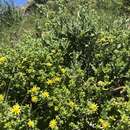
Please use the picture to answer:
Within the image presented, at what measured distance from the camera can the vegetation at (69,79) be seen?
436cm

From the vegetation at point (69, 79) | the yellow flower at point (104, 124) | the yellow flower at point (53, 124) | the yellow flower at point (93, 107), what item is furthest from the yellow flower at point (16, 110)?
the yellow flower at point (104, 124)

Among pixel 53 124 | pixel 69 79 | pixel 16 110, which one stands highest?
pixel 69 79

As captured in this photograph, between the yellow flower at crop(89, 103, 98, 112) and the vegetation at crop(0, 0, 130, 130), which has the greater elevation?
the vegetation at crop(0, 0, 130, 130)

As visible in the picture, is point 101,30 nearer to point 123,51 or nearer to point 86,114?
point 123,51

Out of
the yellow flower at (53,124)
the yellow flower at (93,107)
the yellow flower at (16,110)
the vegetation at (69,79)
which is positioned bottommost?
the yellow flower at (53,124)

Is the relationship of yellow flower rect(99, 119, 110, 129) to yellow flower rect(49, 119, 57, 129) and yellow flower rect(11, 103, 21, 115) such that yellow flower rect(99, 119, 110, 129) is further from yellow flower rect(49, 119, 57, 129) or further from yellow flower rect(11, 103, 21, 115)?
yellow flower rect(11, 103, 21, 115)

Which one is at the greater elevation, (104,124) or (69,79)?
(69,79)

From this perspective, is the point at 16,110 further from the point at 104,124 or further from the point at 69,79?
the point at 104,124

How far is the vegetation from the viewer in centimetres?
436

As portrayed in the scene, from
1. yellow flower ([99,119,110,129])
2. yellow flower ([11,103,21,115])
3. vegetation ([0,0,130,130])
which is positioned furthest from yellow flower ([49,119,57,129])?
yellow flower ([99,119,110,129])

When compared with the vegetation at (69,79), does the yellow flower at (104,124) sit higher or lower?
lower

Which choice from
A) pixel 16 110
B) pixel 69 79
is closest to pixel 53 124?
pixel 16 110

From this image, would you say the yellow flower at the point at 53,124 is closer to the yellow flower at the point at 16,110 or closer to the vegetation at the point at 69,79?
the vegetation at the point at 69,79

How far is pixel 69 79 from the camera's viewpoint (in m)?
4.60
